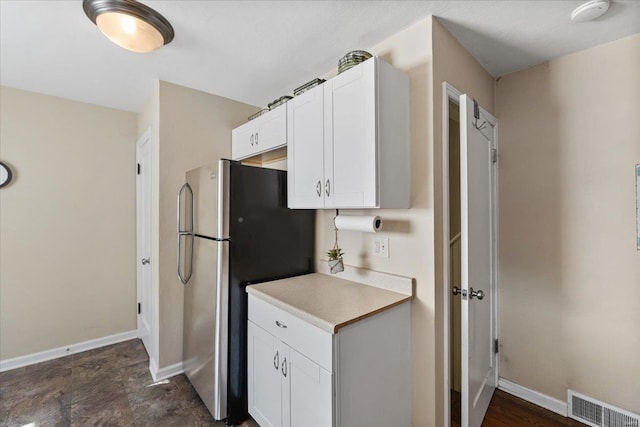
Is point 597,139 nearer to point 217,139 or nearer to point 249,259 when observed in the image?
point 249,259

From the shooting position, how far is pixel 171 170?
2.45 meters

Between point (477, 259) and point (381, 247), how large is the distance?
55cm

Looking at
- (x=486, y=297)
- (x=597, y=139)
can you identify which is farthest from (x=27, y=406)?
(x=597, y=139)

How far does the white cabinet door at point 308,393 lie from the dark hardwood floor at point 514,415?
107 cm

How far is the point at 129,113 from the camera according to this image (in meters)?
3.13

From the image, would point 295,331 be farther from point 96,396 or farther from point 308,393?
point 96,396

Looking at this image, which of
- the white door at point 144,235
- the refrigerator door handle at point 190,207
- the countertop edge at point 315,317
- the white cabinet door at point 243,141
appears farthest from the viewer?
the white door at point 144,235

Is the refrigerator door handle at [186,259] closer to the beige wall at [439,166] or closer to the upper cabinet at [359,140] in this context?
the upper cabinet at [359,140]

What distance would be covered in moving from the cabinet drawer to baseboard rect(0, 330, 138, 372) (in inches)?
84.1

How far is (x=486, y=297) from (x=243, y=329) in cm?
164

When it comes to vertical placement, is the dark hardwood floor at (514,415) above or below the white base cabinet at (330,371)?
below

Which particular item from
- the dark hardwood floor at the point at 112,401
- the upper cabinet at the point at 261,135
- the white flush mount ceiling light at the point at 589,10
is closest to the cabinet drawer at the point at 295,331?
the dark hardwood floor at the point at 112,401

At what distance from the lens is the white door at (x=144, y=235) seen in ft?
9.13

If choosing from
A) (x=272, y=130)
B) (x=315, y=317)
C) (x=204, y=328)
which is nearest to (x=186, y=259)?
(x=204, y=328)
